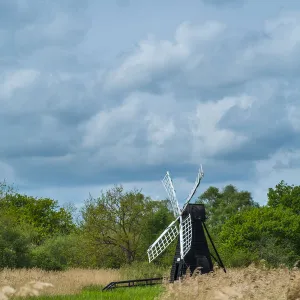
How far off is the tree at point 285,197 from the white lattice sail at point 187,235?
93.1 ft

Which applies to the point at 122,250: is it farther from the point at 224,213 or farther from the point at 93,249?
the point at 224,213

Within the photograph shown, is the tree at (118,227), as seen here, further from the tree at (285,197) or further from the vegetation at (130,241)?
the tree at (285,197)

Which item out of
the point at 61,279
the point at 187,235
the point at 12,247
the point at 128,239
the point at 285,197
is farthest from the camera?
the point at 285,197

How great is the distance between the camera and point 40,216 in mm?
62625

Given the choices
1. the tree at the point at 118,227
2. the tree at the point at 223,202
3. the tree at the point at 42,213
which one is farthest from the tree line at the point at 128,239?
the tree at the point at 223,202

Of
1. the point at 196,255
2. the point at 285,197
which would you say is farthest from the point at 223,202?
the point at 196,255

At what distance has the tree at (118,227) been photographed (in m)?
40.8

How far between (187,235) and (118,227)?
44.2ft

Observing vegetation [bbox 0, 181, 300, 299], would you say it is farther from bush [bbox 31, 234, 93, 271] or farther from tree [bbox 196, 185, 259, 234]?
tree [bbox 196, 185, 259, 234]

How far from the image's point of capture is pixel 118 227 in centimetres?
4125

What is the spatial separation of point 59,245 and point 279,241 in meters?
16.9

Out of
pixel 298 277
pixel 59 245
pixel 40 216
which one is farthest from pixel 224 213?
pixel 298 277

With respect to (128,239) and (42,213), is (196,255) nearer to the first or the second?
(128,239)

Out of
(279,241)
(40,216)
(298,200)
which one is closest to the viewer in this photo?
(279,241)
